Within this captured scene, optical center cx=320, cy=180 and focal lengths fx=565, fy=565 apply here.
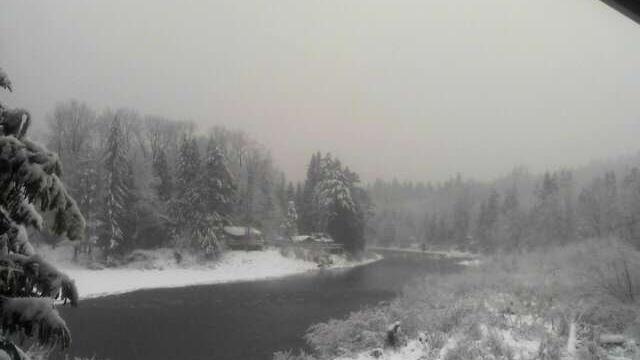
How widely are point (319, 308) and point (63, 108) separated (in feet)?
57.2

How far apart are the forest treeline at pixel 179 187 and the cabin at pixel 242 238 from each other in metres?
0.90

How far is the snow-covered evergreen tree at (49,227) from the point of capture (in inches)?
136

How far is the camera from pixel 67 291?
379 centimetres

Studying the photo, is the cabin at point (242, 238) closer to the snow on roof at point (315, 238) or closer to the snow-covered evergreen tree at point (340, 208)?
the snow on roof at point (315, 238)

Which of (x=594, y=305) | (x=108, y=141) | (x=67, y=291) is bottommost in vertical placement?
(x=594, y=305)

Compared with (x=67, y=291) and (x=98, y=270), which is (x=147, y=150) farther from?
(x=67, y=291)

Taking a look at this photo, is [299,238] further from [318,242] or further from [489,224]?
[489,224]

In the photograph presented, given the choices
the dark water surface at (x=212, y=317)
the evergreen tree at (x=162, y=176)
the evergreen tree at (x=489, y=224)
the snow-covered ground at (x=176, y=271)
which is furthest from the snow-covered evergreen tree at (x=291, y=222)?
the evergreen tree at (x=489, y=224)

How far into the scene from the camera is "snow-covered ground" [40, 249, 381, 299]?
88.4 feet

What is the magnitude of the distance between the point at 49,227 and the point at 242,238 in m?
38.3

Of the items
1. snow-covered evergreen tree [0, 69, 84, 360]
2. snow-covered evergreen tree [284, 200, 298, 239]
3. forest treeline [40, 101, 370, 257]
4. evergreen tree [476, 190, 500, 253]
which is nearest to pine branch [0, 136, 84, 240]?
snow-covered evergreen tree [0, 69, 84, 360]

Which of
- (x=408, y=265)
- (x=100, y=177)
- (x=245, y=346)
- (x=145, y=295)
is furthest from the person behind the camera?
(x=408, y=265)

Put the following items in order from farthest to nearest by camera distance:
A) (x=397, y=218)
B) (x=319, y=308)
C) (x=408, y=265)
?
1. (x=397, y=218)
2. (x=408, y=265)
3. (x=319, y=308)

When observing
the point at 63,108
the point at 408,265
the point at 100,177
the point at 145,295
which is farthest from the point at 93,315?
the point at 408,265
